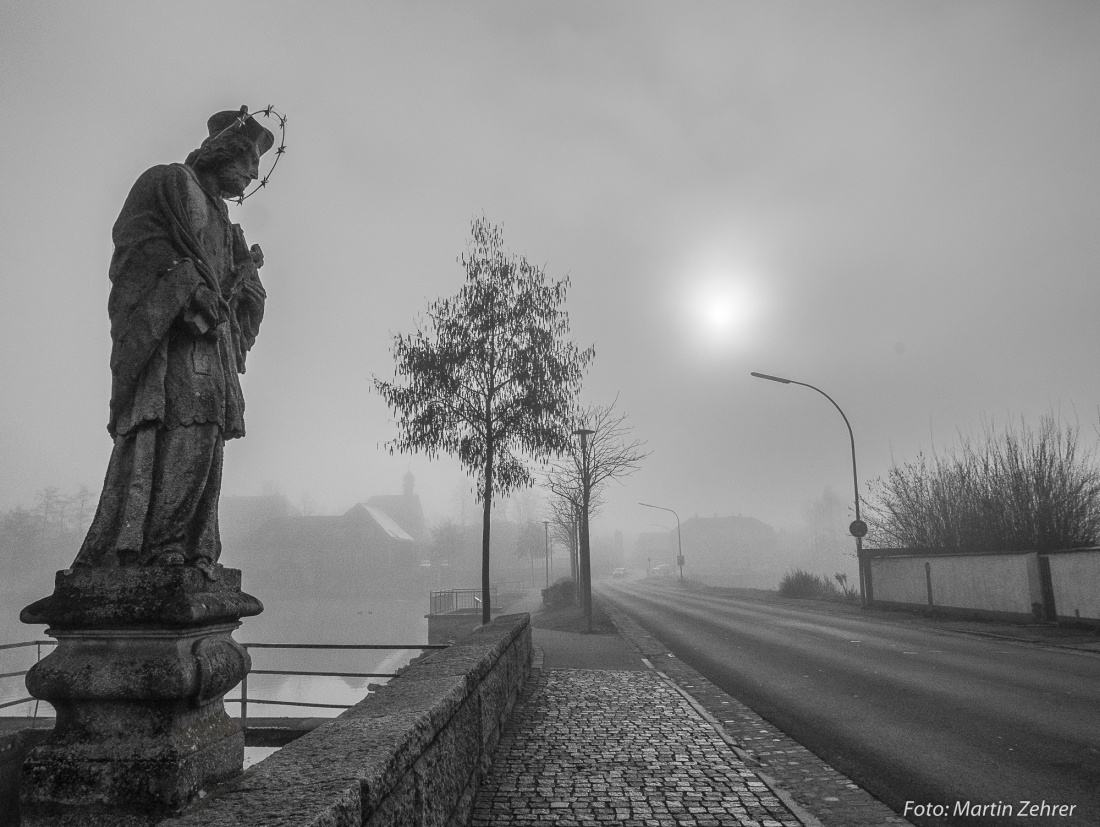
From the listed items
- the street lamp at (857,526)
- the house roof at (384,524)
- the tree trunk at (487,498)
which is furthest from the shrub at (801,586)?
the house roof at (384,524)

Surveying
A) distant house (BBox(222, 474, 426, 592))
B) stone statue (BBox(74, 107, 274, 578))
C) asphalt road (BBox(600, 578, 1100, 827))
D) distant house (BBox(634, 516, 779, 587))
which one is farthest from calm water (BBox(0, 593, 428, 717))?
distant house (BBox(634, 516, 779, 587))

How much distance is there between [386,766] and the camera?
242cm

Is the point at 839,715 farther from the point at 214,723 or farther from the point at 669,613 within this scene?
the point at 669,613

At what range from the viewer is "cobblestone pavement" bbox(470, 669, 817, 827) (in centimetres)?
445

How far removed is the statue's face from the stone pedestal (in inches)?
76.9

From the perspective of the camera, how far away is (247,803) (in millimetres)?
2057

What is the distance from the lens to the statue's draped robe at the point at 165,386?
9.97 feet

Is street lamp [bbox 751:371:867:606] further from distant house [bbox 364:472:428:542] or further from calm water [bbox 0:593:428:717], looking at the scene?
distant house [bbox 364:472:428:542]

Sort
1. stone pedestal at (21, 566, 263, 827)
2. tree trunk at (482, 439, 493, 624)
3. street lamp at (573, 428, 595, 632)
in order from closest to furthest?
stone pedestal at (21, 566, 263, 827)
tree trunk at (482, 439, 493, 624)
street lamp at (573, 428, 595, 632)

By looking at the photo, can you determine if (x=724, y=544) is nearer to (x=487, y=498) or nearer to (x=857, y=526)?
(x=857, y=526)

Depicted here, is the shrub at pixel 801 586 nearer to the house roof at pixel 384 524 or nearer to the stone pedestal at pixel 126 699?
the stone pedestal at pixel 126 699

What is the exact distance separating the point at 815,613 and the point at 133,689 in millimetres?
22848

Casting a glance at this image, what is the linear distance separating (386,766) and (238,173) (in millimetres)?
2892

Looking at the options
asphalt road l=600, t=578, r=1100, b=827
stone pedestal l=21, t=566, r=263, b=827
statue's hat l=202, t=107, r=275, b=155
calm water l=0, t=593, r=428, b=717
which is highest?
statue's hat l=202, t=107, r=275, b=155
